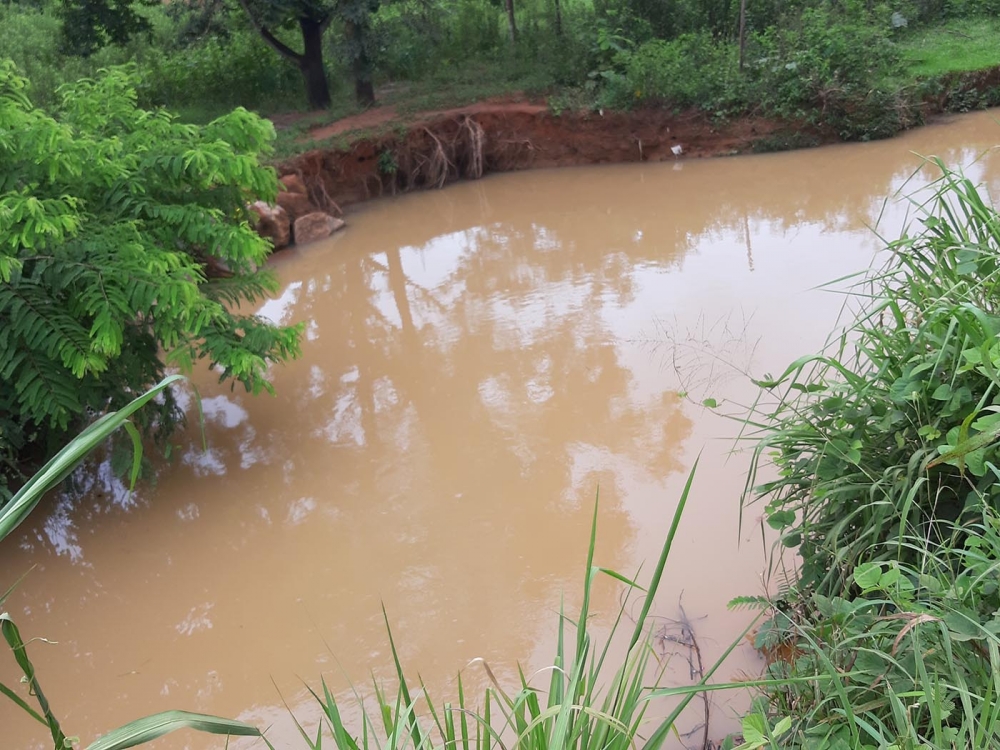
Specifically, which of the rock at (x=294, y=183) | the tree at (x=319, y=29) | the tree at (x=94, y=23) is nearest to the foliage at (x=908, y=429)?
the rock at (x=294, y=183)

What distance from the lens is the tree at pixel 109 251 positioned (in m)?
3.84

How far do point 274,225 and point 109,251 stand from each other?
480cm

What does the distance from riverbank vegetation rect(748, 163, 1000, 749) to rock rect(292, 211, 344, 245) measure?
718 cm

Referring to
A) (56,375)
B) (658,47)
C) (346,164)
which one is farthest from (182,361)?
(658,47)

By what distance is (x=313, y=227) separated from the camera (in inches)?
356

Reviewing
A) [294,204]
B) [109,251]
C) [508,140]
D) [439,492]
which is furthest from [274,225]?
[439,492]

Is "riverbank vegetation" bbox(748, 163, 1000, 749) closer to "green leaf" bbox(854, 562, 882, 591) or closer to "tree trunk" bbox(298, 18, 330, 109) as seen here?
"green leaf" bbox(854, 562, 882, 591)

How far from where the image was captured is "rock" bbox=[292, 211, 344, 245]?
8.96 m

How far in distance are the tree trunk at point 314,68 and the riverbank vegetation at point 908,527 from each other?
976 centimetres

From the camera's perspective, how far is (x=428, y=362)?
597 cm

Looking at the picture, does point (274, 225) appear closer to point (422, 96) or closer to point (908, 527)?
point (422, 96)

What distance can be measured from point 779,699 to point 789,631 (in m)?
0.34

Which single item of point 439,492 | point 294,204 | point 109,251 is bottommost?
point 439,492

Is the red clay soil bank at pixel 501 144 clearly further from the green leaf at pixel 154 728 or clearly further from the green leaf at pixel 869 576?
the green leaf at pixel 154 728
